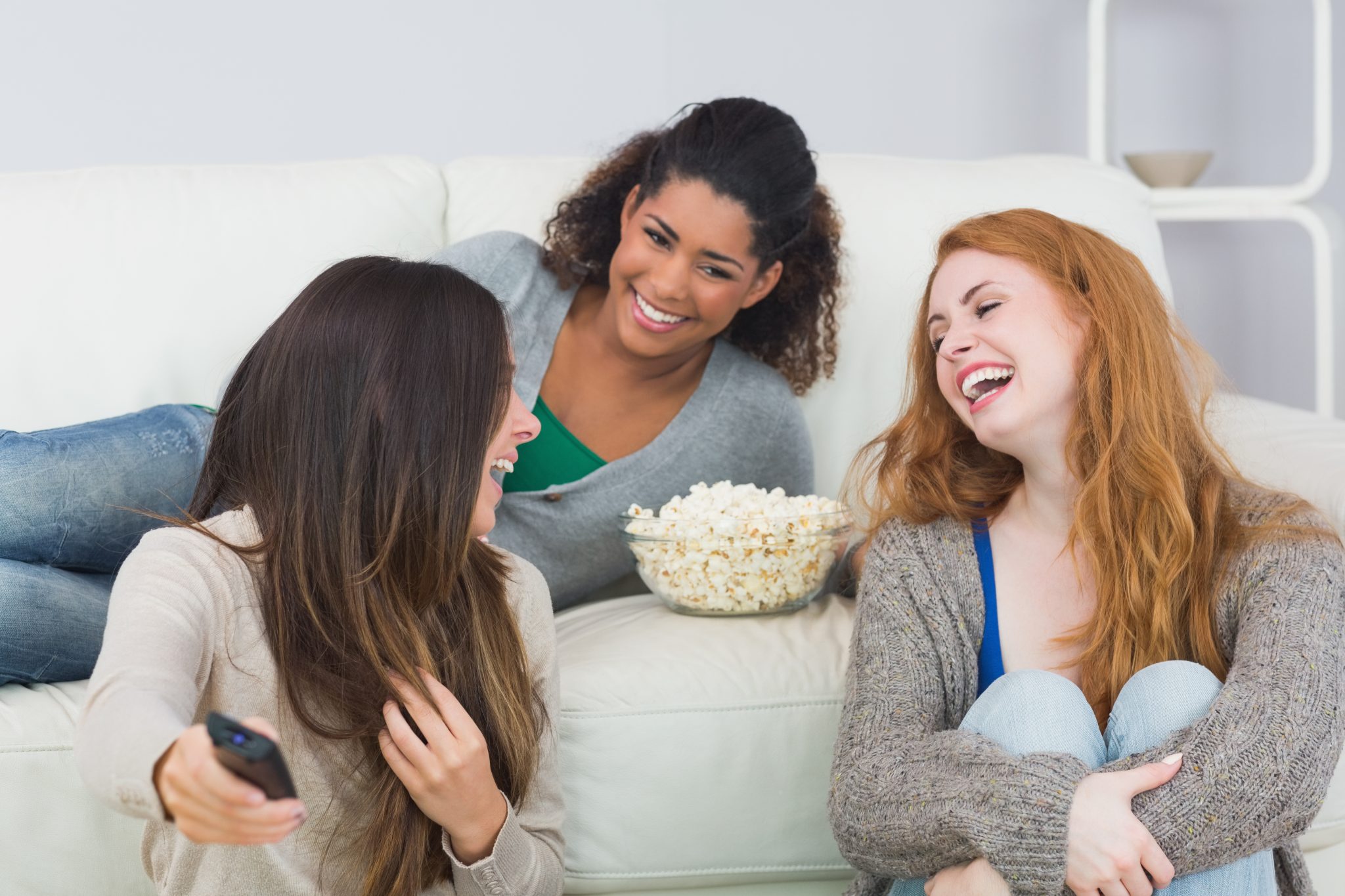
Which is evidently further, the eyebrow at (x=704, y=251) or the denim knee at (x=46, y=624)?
the eyebrow at (x=704, y=251)

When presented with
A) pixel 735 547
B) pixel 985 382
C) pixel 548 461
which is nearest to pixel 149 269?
pixel 548 461

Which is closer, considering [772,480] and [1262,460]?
[1262,460]

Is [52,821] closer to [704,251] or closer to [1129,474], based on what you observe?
[704,251]

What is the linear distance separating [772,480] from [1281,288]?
1.76 m

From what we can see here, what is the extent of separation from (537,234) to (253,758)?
1357 millimetres

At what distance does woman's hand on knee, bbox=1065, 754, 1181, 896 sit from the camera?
3.21ft

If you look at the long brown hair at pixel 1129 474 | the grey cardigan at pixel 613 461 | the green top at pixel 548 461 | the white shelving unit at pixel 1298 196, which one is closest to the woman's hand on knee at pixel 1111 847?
the long brown hair at pixel 1129 474

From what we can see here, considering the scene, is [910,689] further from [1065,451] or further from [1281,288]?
[1281,288]

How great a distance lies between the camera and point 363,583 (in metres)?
0.98

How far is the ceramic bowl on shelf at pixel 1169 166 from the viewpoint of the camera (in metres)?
2.55

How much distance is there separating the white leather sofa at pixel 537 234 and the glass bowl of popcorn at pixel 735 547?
0.04 meters

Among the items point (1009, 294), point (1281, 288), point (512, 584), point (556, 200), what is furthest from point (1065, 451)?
point (1281, 288)

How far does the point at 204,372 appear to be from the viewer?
Result: 1718 millimetres

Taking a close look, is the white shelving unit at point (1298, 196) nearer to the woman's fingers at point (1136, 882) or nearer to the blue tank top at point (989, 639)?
the blue tank top at point (989, 639)
